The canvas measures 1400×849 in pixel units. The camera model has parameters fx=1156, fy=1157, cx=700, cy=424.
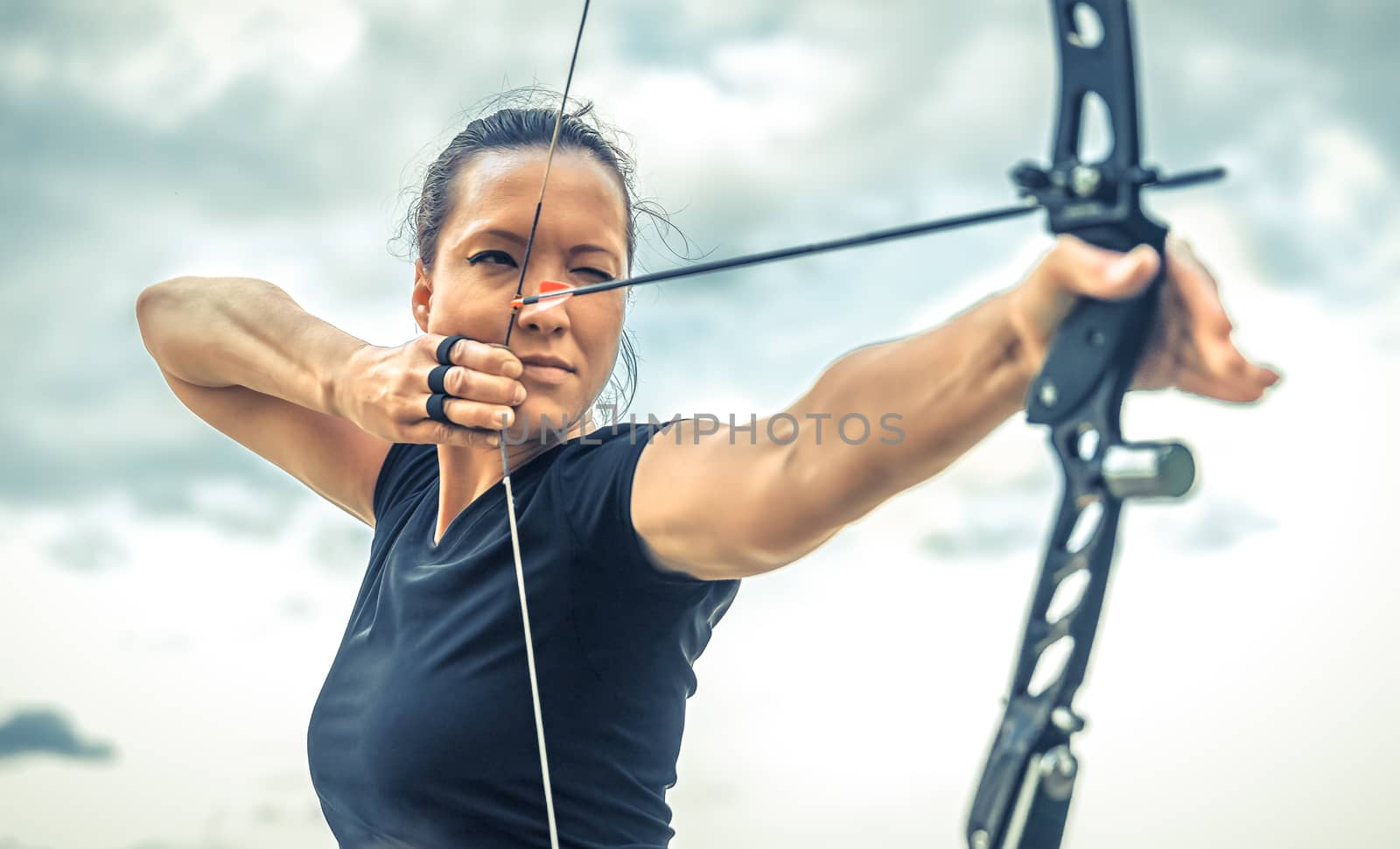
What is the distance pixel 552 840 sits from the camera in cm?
116

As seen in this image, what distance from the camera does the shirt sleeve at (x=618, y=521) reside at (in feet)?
3.67

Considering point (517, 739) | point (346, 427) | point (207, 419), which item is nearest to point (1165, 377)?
point (517, 739)

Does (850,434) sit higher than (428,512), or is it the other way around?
(428,512)

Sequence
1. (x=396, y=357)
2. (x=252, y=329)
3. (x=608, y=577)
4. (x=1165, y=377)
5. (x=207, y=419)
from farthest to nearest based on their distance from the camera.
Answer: (x=207, y=419) → (x=252, y=329) → (x=396, y=357) → (x=608, y=577) → (x=1165, y=377)

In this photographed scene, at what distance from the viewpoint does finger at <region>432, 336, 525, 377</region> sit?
132 centimetres

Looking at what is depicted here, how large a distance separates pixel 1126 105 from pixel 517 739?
820 millimetres

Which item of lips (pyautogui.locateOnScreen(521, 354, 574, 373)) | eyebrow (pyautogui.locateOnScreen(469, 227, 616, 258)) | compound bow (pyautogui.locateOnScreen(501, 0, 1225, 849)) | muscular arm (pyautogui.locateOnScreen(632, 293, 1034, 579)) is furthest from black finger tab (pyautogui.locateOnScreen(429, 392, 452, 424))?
compound bow (pyautogui.locateOnScreen(501, 0, 1225, 849))

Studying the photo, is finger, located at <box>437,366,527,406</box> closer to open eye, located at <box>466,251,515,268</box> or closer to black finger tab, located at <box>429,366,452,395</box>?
black finger tab, located at <box>429,366,452,395</box>

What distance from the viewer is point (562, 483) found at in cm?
125

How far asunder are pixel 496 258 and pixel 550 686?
0.54m

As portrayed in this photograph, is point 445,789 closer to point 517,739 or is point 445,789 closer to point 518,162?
point 517,739

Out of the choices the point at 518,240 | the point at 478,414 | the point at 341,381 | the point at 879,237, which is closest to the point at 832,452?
the point at 879,237

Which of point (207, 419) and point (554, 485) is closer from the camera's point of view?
point (554, 485)

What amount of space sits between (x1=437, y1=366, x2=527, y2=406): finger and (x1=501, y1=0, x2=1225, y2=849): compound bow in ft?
1.85
